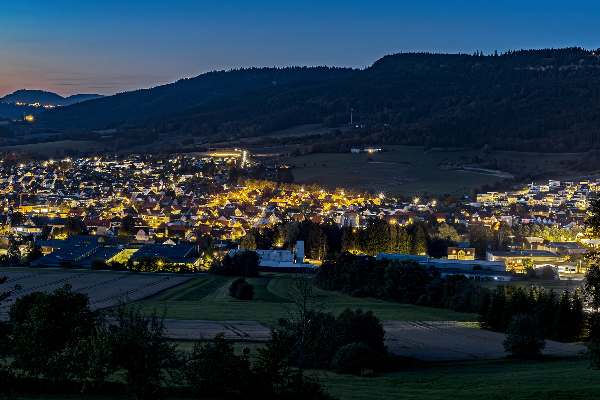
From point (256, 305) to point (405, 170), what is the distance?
6124 cm

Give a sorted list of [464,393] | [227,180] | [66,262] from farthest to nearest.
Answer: [227,180]
[66,262]
[464,393]

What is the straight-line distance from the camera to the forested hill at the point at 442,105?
114188 millimetres

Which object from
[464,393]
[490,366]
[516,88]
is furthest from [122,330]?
[516,88]

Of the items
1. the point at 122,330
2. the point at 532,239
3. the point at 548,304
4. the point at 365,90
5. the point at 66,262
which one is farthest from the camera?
the point at 365,90

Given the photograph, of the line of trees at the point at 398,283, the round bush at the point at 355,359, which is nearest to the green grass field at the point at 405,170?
the line of trees at the point at 398,283

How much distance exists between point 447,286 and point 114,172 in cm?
7549

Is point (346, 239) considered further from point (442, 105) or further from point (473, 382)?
point (442, 105)

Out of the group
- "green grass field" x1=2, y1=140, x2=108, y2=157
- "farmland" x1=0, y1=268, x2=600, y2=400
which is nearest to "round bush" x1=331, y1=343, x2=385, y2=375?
"farmland" x1=0, y1=268, x2=600, y2=400

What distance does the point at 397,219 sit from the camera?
5775 cm

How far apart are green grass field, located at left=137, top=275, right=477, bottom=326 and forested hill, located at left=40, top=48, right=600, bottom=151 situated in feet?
244

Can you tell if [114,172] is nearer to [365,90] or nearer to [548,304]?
[365,90]

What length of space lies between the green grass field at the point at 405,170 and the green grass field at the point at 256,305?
43311 millimetres

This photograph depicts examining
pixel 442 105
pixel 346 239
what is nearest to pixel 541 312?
pixel 346 239

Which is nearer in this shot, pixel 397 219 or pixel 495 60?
pixel 397 219
